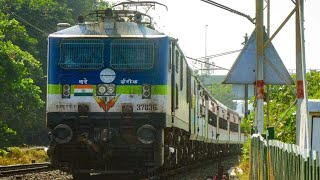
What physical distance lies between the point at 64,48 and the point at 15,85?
23545 mm

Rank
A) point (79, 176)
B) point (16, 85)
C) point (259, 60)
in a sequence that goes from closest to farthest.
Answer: point (259, 60) → point (79, 176) → point (16, 85)

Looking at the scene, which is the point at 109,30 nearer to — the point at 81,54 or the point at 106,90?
the point at 81,54

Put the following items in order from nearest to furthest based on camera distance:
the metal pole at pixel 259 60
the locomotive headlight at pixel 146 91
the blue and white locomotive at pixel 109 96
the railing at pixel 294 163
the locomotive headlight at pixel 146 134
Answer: the railing at pixel 294 163
the metal pole at pixel 259 60
the locomotive headlight at pixel 146 134
the blue and white locomotive at pixel 109 96
the locomotive headlight at pixel 146 91

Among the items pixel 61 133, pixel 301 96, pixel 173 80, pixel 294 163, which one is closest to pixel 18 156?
pixel 173 80

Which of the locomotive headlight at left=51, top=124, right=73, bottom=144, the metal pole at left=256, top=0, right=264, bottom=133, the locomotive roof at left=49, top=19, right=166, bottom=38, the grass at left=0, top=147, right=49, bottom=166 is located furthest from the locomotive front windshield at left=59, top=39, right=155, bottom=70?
the grass at left=0, top=147, right=49, bottom=166

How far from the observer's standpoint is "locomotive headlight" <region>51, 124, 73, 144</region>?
11797 millimetres

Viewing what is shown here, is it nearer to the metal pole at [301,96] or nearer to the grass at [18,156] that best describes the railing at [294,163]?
the metal pole at [301,96]

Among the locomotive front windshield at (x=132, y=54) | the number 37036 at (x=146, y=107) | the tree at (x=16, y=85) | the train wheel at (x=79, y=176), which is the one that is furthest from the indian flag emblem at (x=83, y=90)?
the tree at (x=16, y=85)

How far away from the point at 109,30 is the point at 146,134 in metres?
2.29

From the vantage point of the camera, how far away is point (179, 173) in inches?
Answer: 701

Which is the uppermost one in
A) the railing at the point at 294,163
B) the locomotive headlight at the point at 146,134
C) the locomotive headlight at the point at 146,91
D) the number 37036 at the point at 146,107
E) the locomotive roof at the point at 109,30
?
the locomotive roof at the point at 109,30

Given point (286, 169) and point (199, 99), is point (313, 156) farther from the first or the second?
point (199, 99)

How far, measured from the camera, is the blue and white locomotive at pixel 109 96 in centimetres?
1195

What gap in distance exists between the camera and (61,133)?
1184 cm
